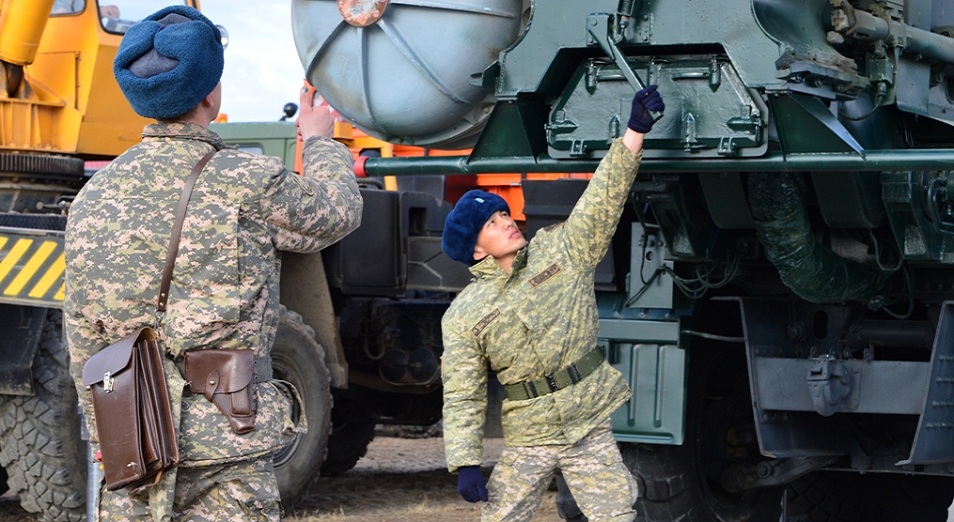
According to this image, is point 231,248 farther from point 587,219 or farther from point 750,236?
point 750,236

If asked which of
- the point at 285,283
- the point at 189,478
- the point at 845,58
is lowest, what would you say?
the point at 189,478

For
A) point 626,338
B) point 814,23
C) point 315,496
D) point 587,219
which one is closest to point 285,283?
point 315,496

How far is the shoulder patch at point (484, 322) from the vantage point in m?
4.68

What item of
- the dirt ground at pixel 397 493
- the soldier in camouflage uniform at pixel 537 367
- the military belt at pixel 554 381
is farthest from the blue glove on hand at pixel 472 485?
the dirt ground at pixel 397 493

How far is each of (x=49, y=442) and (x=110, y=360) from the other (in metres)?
3.09

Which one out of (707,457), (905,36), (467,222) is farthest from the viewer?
(707,457)

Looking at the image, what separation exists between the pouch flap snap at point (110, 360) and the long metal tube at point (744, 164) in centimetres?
147

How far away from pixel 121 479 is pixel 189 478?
0.50 feet

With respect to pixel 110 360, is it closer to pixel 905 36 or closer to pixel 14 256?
pixel 905 36

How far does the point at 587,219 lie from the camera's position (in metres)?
4.56

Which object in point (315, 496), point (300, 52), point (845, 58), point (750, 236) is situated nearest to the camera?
point (845, 58)

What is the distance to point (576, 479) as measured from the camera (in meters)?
4.65

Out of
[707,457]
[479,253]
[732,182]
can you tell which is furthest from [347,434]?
[732,182]

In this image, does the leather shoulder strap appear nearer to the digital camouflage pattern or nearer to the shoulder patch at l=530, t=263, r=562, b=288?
the digital camouflage pattern
